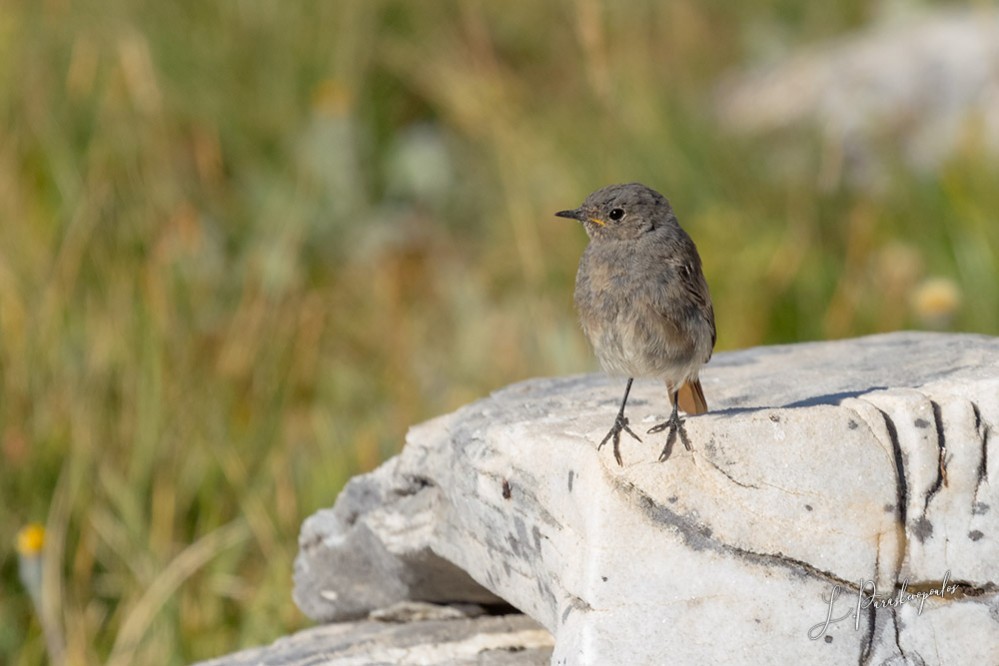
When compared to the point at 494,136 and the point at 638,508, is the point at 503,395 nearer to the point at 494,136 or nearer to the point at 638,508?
the point at 638,508

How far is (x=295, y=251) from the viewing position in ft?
21.6

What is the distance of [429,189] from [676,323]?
16.6ft

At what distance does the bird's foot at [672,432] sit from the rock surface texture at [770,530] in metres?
0.01

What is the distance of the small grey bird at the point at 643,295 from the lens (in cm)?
332

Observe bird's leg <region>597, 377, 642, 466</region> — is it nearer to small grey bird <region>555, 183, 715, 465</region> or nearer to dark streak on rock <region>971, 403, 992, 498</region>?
small grey bird <region>555, 183, 715, 465</region>

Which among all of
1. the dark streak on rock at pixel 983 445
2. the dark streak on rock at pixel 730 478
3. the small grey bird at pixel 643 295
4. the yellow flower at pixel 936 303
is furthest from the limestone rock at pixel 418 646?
the yellow flower at pixel 936 303

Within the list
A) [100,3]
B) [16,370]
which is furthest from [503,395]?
[100,3]

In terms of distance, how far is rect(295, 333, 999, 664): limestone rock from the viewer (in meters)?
2.79

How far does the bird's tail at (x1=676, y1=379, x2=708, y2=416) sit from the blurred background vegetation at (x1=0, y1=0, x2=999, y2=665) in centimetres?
154

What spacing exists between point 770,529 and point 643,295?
0.75m

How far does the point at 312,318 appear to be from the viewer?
5.84 meters

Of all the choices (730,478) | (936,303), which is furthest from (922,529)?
(936,303)

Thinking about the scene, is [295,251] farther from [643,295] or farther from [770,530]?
[770,530]

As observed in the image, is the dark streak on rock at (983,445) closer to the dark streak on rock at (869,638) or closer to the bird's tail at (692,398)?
the dark streak on rock at (869,638)
